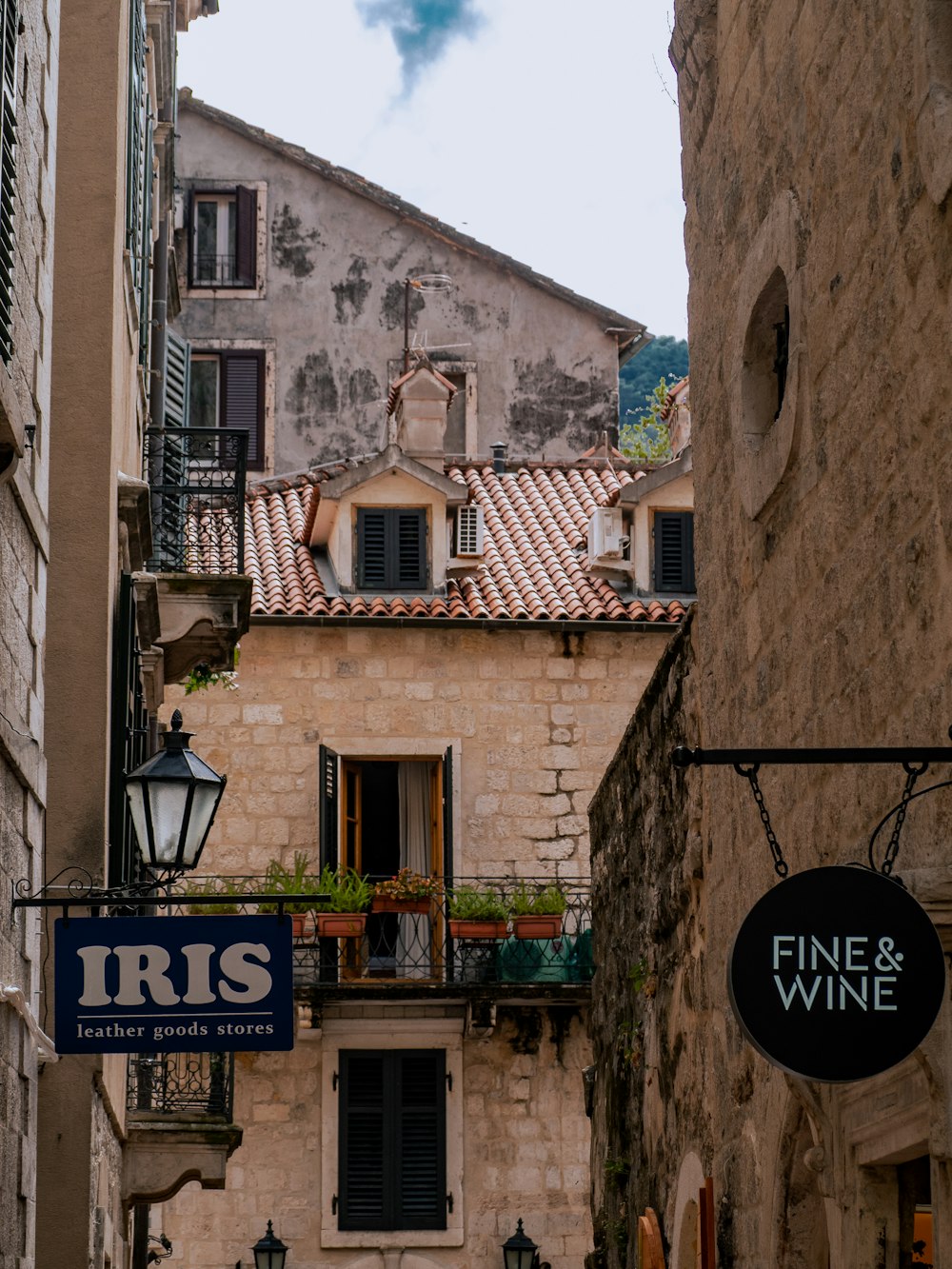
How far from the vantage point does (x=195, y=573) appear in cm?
1391

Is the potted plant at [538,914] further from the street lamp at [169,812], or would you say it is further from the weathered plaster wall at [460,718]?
the street lamp at [169,812]

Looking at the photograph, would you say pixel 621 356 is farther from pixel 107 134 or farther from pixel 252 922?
pixel 252 922

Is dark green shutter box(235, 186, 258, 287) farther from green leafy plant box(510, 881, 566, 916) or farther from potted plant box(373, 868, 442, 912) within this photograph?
green leafy plant box(510, 881, 566, 916)

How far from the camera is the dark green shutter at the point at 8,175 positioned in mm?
7871

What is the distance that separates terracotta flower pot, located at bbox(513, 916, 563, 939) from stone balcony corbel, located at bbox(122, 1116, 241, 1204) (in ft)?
20.6

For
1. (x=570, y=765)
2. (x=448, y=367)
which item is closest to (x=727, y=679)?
(x=570, y=765)

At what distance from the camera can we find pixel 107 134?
12.1 meters

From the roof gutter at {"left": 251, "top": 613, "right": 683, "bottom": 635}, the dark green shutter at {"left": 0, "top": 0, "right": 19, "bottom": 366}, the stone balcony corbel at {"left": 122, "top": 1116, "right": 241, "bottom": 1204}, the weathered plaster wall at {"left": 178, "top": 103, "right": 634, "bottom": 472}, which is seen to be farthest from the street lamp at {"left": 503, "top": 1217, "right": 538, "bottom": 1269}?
the dark green shutter at {"left": 0, "top": 0, "right": 19, "bottom": 366}

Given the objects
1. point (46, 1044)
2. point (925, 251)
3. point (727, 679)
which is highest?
point (925, 251)

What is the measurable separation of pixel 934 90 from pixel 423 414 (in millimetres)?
17923

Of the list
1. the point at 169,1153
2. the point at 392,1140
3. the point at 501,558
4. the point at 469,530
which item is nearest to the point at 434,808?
the point at 501,558

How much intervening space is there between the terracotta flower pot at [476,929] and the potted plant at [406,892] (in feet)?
1.52

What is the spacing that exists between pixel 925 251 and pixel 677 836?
462cm

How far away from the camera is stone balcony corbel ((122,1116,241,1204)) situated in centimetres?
1405
